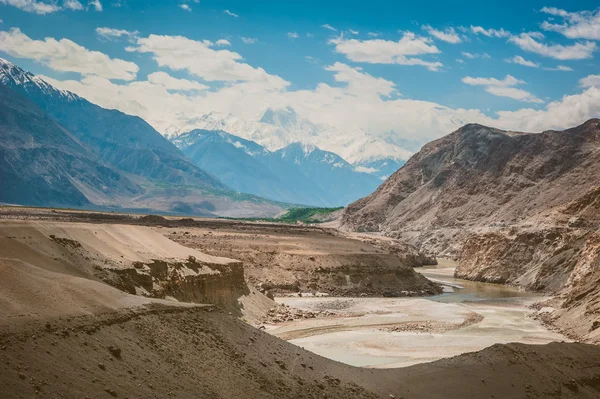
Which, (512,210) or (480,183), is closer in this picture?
(512,210)

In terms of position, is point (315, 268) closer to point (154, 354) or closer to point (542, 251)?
point (542, 251)

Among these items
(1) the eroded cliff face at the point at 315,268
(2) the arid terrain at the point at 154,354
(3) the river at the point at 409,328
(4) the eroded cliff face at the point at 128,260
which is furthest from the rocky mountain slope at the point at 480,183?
(2) the arid terrain at the point at 154,354

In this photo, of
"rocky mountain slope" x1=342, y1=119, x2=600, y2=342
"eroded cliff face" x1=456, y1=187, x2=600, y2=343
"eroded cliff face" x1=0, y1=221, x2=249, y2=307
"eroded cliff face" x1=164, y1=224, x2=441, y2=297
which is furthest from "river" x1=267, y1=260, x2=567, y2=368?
"eroded cliff face" x1=456, y1=187, x2=600, y2=343

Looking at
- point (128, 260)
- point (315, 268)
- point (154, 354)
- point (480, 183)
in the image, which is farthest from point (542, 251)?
point (480, 183)

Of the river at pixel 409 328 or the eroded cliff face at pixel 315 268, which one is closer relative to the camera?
the river at pixel 409 328

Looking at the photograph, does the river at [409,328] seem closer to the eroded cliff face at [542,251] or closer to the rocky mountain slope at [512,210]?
the rocky mountain slope at [512,210]

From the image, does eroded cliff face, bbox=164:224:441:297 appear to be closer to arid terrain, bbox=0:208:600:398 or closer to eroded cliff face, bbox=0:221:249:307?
eroded cliff face, bbox=0:221:249:307
